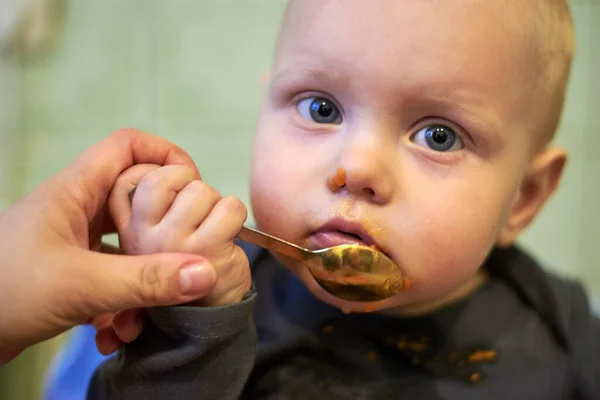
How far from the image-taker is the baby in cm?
45

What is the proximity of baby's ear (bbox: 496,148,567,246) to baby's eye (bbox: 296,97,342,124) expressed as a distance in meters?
0.25

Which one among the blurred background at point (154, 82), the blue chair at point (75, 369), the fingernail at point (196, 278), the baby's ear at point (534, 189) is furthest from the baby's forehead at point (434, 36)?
the blurred background at point (154, 82)

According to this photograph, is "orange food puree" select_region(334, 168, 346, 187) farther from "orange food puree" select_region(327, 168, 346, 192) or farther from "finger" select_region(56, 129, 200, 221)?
"finger" select_region(56, 129, 200, 221)

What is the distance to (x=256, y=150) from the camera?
581mm

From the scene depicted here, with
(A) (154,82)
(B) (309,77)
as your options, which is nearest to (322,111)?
(B) (309,77)

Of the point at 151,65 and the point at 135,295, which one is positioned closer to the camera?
the point at 135,295

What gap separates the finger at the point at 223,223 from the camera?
1.41 ft

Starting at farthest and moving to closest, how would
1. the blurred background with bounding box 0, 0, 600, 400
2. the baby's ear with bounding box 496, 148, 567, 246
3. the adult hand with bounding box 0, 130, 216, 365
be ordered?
the blurred background with bounding box 0, 0, 600, 400 → the baby's ear with bounding box 496, 148, 567, 246 → the adult hand with bounding box 0, 130, 216, 365

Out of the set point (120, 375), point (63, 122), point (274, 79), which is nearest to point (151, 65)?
point (63, 122)

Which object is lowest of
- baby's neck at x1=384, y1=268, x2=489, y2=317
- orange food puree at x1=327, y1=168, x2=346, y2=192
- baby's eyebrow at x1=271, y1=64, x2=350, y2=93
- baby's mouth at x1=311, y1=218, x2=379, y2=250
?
baby's neck at x1=384, y1=268, x2=489, y2=317

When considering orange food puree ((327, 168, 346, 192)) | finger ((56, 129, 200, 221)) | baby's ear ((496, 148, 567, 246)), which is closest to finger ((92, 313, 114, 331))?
finger ((56, 129, 200, 221))

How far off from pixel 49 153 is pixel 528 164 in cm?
94

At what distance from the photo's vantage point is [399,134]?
1.74ft

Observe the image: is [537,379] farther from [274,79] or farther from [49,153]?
[49,153]
